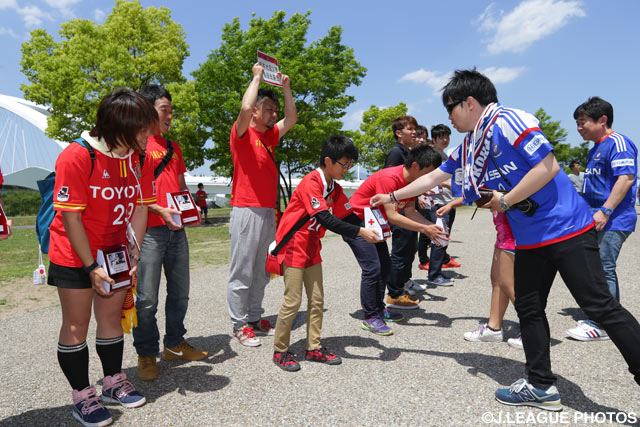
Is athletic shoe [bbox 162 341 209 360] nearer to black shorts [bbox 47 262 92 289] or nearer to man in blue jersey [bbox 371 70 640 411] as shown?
black shorts [bbox 47 262 92 289]

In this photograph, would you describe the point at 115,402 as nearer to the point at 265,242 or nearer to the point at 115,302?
the point at 115,302

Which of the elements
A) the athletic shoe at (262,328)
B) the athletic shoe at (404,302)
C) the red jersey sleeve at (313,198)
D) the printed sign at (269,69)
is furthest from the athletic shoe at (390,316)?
the printed sign at (269,69)

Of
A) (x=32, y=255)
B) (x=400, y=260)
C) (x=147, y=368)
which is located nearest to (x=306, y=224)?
(x=147, y=368)

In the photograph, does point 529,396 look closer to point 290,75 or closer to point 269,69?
point 269,69

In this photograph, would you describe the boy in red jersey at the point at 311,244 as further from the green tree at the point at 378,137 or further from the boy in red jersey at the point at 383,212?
the green tree at the point at 378,137

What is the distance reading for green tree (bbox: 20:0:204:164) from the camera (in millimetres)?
20859

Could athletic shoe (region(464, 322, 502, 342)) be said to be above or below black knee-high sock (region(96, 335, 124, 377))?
below

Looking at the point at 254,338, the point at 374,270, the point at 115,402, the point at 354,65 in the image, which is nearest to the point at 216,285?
the point at 254,338

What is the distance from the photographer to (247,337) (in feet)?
12.6

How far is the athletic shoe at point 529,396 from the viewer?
2553mm

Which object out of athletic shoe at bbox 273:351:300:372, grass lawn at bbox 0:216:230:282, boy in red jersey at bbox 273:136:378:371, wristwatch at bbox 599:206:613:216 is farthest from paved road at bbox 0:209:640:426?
grass lawn at bbox 0:216:230:282

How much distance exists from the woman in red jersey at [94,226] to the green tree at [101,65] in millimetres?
19500

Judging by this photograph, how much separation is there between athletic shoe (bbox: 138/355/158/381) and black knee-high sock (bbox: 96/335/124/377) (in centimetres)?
37

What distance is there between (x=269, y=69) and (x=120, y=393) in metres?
2.88
